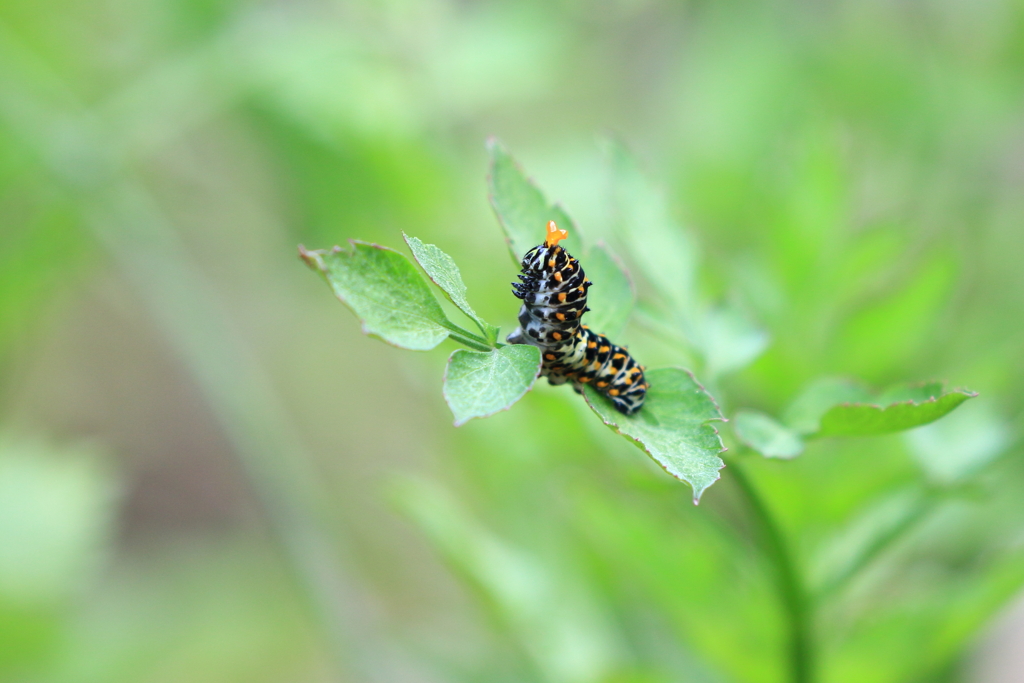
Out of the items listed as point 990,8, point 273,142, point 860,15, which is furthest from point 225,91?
point 990,8

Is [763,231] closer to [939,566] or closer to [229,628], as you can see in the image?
[939,566]

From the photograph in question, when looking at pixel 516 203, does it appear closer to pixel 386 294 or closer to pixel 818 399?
pixel 386 294

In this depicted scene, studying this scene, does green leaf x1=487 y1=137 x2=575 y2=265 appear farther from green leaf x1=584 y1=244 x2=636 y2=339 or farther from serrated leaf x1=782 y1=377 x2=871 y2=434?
serrated leaf x1=782 y1=377 x2=871 y2=434

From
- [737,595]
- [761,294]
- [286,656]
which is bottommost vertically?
[737,595]

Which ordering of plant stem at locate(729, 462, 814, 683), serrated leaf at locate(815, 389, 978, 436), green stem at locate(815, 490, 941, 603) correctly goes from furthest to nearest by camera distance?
1. green stem at locate(815, 490, 941, 603)
2. plant stem at locate(729, 462, 814, 683)
3. serrated leaf at locate(815, 389, 978, 436)

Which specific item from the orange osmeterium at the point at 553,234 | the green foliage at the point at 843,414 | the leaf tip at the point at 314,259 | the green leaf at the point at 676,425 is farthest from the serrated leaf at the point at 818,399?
the leaf tip at the point at 314,259


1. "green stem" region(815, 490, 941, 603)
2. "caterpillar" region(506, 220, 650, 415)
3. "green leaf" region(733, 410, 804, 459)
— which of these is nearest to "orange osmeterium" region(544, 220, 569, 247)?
"caterpillar" region(506, 220, 650, 415)
